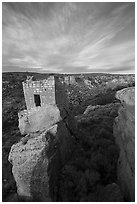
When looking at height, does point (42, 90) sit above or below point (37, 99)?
above

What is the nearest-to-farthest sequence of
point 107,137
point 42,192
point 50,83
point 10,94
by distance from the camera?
1. point 42,192
2. point 50,83
3. point 107,137
4. point 10,94

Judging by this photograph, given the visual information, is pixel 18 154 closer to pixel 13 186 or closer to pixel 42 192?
pixel 42 192

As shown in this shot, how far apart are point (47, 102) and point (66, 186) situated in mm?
3771

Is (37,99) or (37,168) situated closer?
(37,168)

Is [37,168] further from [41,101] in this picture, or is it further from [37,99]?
[37,99]

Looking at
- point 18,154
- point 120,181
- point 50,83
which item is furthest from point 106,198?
point 50,83

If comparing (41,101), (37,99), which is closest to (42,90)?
(41,101)

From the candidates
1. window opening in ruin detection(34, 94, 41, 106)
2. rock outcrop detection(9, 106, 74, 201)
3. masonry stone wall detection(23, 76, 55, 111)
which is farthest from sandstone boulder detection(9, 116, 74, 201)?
window opening in ruin detection(34, 94, 41, 106)

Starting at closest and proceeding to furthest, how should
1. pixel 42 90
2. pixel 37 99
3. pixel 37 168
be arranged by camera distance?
1. pixel 37 168
2. pixel 42 90
3. pixel 37 99

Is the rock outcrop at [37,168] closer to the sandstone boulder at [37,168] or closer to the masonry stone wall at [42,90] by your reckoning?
the sandstone boulder at [37,168]

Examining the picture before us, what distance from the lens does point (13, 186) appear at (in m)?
6.35

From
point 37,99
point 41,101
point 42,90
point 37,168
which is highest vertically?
point 42,90

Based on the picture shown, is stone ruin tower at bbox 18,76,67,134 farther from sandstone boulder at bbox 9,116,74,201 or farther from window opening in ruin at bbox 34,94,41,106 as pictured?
sandstone boulder at bbox 9,116,74,201

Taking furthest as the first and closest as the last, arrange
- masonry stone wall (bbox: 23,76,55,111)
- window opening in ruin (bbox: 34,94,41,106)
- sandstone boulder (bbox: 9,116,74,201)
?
window opening in ruin (bbox: 34,94,41,106) → masonry stone wall (bbox: 23,76,55,111) → sandstone boulder (bbox: 9,116,74,201)
